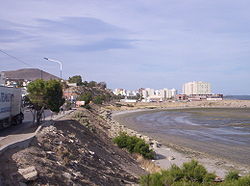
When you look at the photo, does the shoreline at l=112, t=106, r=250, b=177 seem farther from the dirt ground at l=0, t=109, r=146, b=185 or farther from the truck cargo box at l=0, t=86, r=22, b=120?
the truck cargo box at l=0, t=86, r=22, b=120

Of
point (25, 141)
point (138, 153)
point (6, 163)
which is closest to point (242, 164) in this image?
point (138, 153)

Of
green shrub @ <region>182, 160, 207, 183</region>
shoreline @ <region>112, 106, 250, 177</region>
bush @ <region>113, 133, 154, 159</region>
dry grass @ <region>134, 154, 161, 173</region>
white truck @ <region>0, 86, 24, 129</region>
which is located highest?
white truck @ <region>0, 86, 24, 129</region>

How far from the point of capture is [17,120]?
25984 mm

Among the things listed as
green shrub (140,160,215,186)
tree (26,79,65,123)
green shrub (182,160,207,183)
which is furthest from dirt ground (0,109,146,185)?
tree (26,79,65,123)

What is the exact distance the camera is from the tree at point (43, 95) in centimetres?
2308

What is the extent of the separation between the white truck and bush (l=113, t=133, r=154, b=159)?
786 cm

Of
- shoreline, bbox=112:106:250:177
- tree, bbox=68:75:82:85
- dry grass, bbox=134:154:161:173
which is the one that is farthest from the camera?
tree, bbox=68:75:82:85

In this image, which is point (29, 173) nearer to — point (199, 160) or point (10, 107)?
point (10, 107)

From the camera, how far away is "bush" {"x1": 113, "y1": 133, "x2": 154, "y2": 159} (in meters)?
25.1

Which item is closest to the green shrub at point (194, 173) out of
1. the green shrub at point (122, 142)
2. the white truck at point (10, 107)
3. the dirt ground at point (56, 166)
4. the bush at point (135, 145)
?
the dirt ground at point (56, 166)

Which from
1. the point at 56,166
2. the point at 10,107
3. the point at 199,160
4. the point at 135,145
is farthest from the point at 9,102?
the point at 199,160

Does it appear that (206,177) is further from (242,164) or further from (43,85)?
(242,164)

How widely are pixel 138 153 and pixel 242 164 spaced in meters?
8.22

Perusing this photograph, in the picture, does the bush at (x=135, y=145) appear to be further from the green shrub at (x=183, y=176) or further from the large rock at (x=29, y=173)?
the large rock at (x=29, y=173)
